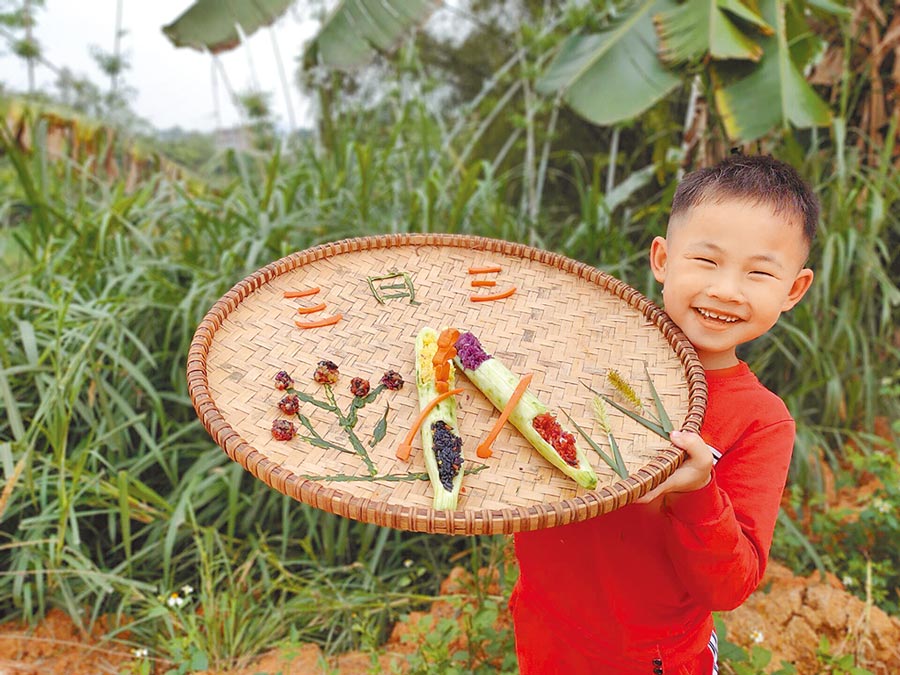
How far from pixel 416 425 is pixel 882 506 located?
2134mm

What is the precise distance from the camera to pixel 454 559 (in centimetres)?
282

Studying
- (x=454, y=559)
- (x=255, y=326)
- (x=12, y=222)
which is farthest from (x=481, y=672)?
(x=12, y=222)

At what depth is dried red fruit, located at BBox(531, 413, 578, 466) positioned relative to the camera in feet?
4.12

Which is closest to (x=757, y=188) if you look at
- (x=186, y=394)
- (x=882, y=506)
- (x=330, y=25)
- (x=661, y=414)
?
(x=661, y=414)

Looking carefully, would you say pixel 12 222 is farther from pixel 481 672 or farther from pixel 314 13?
pixel 481 672

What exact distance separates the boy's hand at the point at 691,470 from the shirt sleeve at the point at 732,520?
16mm

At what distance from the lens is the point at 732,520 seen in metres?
1.15

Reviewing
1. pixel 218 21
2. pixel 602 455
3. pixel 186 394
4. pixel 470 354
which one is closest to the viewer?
pixel 602 455

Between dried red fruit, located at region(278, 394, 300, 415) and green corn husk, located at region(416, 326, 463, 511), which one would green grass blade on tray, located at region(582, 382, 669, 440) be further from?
dried red fruit, located at region(278, 394, 300, 415)

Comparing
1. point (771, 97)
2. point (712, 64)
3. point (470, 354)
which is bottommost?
point (470, 354)

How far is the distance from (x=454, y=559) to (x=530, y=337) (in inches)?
58.9

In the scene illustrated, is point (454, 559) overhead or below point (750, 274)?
below

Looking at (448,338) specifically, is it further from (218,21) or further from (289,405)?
(218,21)

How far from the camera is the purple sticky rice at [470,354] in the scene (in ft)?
4.87
